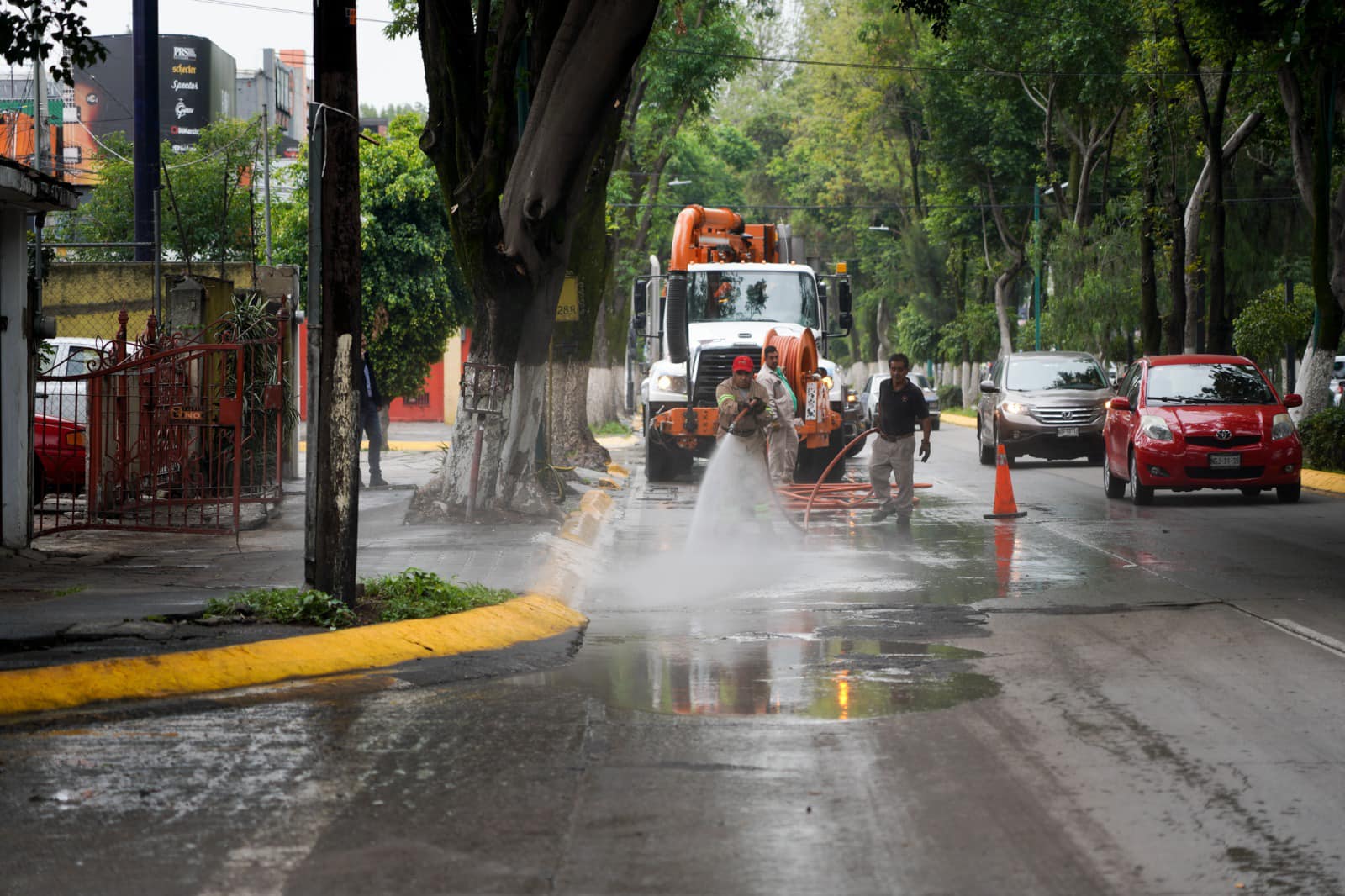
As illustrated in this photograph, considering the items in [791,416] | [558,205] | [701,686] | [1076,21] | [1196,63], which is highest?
[1076,21]

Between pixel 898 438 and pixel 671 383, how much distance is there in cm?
782

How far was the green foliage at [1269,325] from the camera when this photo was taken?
3041cm

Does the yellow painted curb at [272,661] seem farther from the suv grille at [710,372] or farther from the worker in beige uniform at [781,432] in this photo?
the suv grille at [710,372]

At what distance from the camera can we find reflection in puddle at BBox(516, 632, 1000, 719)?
798cm

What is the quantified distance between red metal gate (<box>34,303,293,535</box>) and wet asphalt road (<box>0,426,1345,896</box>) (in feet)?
17.2

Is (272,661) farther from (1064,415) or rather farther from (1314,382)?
(1314,382)

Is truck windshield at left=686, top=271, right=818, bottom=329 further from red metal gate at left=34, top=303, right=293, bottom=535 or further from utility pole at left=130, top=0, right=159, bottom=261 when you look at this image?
red metal gate at left=34, top=303, right=293, bottom=535

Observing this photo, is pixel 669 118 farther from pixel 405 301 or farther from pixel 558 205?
pixel 558 205

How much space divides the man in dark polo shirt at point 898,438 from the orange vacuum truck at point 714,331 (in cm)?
414

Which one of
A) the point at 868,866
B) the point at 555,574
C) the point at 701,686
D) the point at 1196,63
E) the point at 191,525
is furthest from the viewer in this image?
the point at 1196,63

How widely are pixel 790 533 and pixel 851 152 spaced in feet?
178

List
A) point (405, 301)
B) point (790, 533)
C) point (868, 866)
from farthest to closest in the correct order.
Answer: point (405, 301) < point (790, 533) < point (868, 866)

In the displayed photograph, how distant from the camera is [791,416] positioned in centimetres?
1867

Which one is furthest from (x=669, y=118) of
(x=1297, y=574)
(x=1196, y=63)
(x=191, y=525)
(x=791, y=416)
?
(x=1297, y=574)
